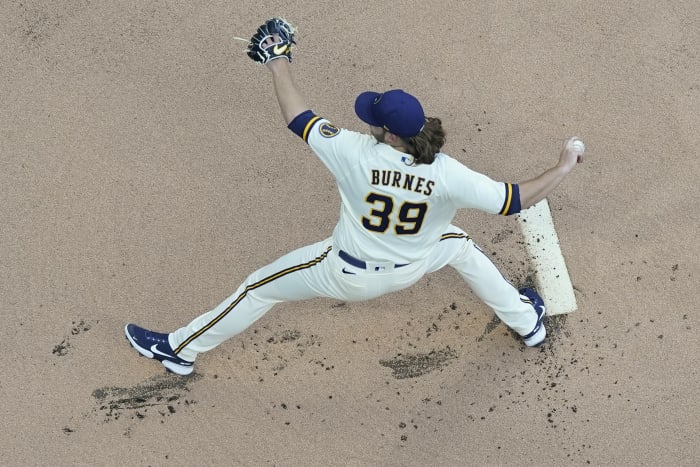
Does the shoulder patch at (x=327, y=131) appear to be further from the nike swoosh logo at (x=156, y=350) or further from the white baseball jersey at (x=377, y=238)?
the nike swoosh logo at (x=156, y=350)

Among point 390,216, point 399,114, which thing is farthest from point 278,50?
point 390,216

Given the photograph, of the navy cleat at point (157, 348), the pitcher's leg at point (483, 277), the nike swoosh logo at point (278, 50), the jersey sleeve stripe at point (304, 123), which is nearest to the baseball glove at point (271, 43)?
the nike swoosh logo at point (278, 50)

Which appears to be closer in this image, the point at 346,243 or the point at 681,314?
the point at 346,243

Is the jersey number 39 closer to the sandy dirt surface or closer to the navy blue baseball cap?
the navy blue baseball cap

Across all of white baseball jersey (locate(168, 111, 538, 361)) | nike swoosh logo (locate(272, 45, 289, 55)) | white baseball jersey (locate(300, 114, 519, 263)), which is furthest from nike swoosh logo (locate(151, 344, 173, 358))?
nike swoosh logo (locate(272, 45, 289, 55))

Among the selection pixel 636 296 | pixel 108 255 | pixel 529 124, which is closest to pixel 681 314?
pixel 636 296

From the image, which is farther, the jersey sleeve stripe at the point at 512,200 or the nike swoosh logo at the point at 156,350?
the nike swoosh logo at the point at 156,350

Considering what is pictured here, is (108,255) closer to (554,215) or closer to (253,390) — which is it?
(253,390)
